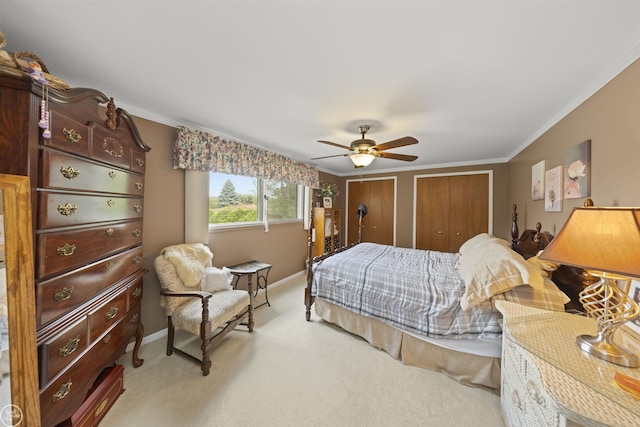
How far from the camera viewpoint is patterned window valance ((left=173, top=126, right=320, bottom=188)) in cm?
224

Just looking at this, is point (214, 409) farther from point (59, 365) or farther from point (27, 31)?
point (27, 31)

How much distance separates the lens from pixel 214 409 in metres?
1.43

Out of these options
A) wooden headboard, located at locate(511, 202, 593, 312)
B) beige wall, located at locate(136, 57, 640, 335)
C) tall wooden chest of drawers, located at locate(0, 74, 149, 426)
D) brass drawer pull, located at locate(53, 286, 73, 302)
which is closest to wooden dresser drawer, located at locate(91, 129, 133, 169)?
tall wooden chest of drawers, located at locate(0, 74, 149, 426)

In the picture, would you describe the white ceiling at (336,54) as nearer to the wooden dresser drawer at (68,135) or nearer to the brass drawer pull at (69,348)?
the wooden dresser drawer at (68,135)

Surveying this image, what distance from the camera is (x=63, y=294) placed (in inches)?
42.4

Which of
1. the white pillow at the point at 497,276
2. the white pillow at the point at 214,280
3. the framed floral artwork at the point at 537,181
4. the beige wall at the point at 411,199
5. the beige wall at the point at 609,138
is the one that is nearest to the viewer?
the beige wall at the point at 609,138

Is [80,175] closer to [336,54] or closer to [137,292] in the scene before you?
[137,292]


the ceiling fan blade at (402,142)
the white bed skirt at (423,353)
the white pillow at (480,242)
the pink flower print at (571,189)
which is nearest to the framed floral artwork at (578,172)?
the pink flower print at (571,189)

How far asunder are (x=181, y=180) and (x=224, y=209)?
67cm

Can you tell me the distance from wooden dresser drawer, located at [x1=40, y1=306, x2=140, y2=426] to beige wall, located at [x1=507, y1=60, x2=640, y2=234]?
3236 millimetres

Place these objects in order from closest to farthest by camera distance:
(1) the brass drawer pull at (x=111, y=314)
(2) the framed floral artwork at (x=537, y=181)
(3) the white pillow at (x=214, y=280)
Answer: (1) the brass drawer pull at (x=111, y=314) → (3) the white pillow at (x=214, y=280) → (2) the framed floral artwork at (x=537, y=181)

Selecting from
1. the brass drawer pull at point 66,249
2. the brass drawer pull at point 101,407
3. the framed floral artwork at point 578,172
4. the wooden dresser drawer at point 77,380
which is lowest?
the brass drawer pull at point 101,407

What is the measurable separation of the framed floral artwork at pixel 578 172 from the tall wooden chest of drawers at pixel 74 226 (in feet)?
11.0

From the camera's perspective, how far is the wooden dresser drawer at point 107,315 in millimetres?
1258
